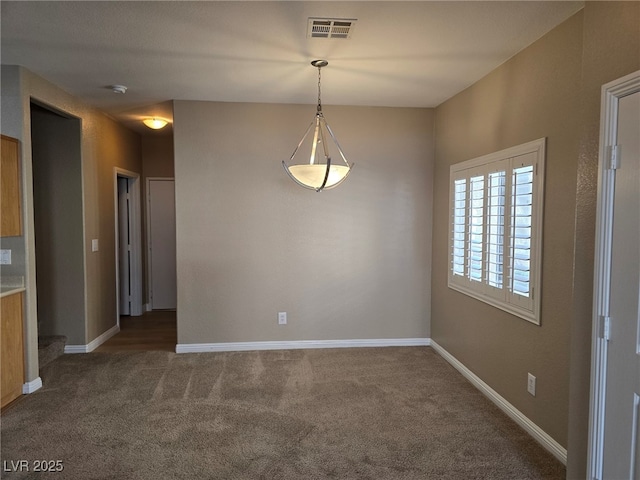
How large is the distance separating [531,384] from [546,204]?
1238mm

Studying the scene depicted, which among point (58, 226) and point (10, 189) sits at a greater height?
point (10, 189)

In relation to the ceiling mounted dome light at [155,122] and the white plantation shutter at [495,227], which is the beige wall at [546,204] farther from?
the ceiling mounted dome light at [155,122]

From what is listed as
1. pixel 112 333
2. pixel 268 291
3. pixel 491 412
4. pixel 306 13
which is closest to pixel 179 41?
pixel 306 13

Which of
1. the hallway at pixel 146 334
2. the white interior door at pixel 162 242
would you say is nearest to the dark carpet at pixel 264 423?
the hallway at pixel 146 334

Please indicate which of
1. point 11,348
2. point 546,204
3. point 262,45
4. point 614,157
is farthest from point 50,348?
point 614,157

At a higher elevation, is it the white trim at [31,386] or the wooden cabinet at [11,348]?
the wooden cabinet at [11,348]

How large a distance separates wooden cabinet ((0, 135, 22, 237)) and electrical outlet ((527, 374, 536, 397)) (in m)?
4.01

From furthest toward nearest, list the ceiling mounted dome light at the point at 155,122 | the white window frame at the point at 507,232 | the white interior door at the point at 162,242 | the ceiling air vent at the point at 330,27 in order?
the white interior door at the point at 162,242
the ceiling mounted dome light at the point at 155,122
the white window frame at the point at 507,232
the ceiling air vent at the point at 330,27

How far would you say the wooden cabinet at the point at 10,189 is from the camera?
3234 mm

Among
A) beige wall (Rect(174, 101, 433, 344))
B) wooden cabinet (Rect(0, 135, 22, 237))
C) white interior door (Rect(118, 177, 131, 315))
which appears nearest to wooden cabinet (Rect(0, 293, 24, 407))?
wooden cabinet (Rect(0, 135, 22, 237))

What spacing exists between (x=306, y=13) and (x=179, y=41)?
95 cm

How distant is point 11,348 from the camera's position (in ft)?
10.7

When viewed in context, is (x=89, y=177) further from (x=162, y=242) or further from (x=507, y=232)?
(x=507, y=232)

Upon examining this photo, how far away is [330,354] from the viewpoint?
14.9ft
